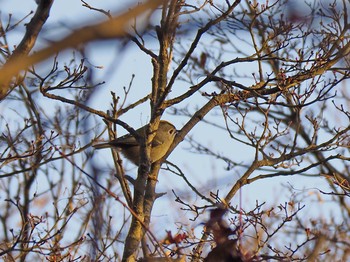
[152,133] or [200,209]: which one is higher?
[152,133]

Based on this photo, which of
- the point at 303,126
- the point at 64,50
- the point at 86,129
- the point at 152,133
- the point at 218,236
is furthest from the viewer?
the point at 303,126

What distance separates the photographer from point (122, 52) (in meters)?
1.03

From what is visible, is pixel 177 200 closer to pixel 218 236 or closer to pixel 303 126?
pixel 218 236

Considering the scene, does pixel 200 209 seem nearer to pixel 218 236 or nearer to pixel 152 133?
pixel 152 133

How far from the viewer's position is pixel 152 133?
14.6ft

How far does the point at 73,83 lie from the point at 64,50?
3.99m

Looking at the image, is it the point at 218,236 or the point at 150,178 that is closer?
the point at 218,236

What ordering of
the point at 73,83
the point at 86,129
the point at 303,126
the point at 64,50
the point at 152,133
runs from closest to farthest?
1. the point at 64,50
2. the point at 86,129
3. the point at 152,133
4. the point at 73,83
5. the point at 303,126

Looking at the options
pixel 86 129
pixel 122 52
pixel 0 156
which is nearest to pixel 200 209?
pixel 0 156

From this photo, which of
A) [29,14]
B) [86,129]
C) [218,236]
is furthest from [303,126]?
[86,129]

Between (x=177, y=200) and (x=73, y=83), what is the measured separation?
1215mm

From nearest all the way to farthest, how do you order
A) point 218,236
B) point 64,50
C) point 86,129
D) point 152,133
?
point 64,50, point 86,129, point 218,236, point 152,133

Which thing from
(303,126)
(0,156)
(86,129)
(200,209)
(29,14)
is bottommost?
(86,129)

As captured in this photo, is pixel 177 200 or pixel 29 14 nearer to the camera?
pixel 177 200
